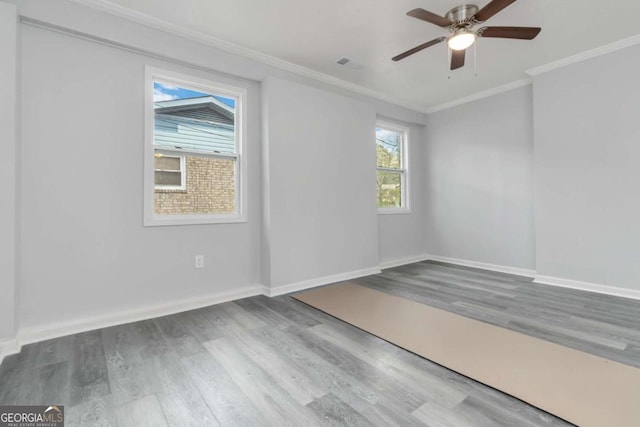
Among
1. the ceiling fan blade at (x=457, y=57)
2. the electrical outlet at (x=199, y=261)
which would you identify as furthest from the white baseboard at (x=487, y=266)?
the electrical outlet at (x=199, y=261)

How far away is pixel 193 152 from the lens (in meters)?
3.13

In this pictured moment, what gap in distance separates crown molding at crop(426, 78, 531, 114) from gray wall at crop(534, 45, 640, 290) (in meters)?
0.36

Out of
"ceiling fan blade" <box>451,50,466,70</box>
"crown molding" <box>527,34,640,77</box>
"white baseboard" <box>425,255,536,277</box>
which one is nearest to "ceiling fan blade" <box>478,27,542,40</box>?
"ceiling fan blade" <box>451,50,466,70</box>

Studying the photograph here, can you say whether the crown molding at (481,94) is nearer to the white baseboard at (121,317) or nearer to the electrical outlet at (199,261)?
the white baseboard at (121,317)

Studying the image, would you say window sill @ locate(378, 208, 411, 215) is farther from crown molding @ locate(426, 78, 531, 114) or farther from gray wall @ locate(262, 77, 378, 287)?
crown molding @ locate(426, 78, 531, 114)

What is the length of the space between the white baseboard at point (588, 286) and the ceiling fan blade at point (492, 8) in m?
3.26

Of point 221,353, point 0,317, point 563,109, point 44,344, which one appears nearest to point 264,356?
point 221,353

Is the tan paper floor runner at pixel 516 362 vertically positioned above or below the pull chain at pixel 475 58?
below

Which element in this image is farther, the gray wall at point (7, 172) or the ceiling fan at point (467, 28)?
the ceiling fan at point (467, 28)

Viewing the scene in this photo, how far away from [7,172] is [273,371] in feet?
7.69

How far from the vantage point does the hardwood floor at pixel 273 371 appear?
4.87ft

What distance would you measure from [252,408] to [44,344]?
1.89m

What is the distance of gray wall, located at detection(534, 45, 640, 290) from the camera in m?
3.22

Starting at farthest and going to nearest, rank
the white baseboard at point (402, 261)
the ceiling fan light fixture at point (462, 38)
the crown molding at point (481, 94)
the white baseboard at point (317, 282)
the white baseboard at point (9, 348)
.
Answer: the white baseboard at point (402, 261), the crown molding at point (481, 94), the white baseboard at point (317, 282), the ceiling fan light fixture at point (462, 38), the white baseboard at point (9, 348)
